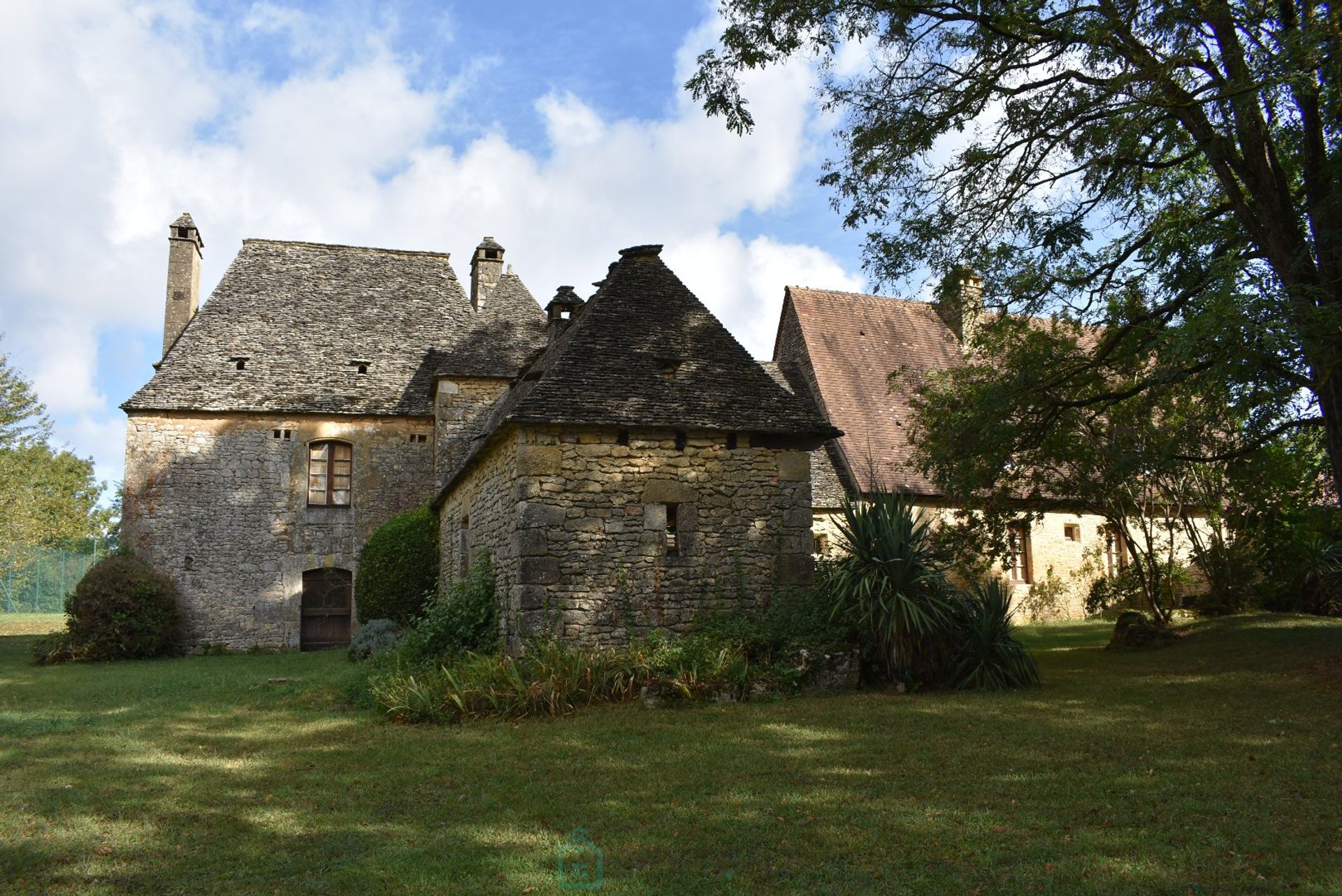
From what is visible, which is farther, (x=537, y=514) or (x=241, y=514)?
(x=241, y=514)

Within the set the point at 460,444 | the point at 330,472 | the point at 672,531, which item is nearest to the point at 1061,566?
the point at 672,531

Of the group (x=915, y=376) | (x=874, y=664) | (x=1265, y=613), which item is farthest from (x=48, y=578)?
(x=1265, y=613)

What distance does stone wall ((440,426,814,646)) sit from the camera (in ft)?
33.3

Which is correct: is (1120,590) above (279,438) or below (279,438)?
below

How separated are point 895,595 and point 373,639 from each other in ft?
29.3

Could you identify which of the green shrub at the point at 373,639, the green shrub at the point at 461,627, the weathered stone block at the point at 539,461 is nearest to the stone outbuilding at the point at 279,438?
the green shrub at the point at 373,639

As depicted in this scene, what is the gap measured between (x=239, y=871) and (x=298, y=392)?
16.1 m

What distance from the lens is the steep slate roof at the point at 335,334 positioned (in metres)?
18.9

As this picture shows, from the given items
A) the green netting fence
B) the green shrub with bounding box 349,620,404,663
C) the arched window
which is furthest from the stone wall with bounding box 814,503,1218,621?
the green netting fence

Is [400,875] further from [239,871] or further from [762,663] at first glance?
[762,663]

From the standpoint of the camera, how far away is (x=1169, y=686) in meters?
10.1

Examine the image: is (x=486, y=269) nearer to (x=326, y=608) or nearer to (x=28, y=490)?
(x=326, y=608)

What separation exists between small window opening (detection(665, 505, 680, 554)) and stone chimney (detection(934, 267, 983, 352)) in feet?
13.6
